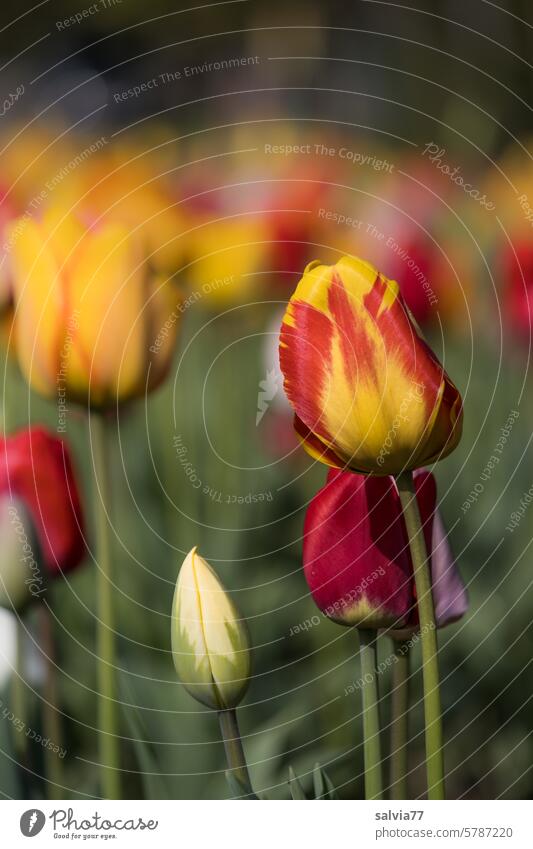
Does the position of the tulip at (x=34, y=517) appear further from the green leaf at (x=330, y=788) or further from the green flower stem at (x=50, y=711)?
the green leaf at (x=330, y=788)

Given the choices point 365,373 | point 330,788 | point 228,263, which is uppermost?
point 228,263

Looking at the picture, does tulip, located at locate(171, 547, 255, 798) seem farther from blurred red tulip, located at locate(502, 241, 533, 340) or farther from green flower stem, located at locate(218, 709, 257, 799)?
blurred red tulip, located at locate(502, 241, 533, 340)

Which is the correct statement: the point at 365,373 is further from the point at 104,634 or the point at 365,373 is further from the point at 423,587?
the point at 104,634

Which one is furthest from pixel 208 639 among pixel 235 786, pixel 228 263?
pixel 228 263

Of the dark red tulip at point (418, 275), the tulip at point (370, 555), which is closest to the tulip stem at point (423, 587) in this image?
the tulip at point (370, 555)

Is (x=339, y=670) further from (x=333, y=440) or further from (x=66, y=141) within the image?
(x=66, y=141)

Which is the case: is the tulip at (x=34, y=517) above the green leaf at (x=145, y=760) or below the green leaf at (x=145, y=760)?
above

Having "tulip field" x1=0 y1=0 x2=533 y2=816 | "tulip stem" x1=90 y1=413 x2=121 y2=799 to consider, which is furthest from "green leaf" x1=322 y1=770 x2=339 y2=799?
"tulip stem" x1=90 y1=413 x2=121 y2=799
